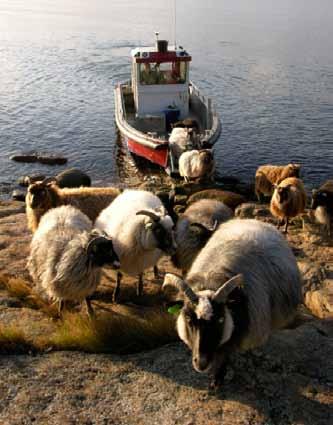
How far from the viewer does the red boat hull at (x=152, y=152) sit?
1738 cm

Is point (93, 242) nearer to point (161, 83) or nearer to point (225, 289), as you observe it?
point (225, 289)

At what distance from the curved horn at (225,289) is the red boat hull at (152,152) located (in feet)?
41.6

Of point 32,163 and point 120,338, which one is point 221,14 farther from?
point 120,338

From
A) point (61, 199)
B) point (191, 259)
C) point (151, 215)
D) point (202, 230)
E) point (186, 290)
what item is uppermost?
point (186, 290)

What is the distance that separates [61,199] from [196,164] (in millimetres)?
6676

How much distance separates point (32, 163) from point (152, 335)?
55.0 feet

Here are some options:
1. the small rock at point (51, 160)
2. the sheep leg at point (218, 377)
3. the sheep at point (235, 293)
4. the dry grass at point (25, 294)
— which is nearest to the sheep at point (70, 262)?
the dry grass at point (25, 294)

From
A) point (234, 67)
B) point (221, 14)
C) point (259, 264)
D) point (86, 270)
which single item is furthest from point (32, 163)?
point (221, 14)

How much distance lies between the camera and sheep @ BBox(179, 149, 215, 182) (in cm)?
1515

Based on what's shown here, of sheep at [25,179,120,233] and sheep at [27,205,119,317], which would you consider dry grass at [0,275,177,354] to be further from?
sheep at [25,179,120,233]

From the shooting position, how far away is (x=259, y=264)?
5.76 m

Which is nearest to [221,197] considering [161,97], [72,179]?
[72,179]

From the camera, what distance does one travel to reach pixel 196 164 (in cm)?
1531

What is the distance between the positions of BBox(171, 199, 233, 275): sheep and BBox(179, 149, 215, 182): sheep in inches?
267
